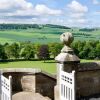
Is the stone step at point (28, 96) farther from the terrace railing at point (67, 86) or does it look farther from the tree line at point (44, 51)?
the tree line at point (44, 51)

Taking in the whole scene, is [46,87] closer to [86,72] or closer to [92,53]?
[86,72]

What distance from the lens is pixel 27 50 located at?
322 ft

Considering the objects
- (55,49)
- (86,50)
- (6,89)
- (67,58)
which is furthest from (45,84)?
(55,49)

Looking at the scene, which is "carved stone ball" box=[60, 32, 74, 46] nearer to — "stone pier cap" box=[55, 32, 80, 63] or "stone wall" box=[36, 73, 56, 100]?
"stone pier cap" box=[55, 32, 80, 63]

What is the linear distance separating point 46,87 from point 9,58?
285 feet

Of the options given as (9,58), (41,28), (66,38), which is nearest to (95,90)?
(66,38)

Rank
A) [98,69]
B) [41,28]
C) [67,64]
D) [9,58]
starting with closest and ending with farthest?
[67,64]
[98,69]
[9,58]
[41,28]

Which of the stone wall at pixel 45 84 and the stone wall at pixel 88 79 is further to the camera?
the stone wall at pixel 45 84

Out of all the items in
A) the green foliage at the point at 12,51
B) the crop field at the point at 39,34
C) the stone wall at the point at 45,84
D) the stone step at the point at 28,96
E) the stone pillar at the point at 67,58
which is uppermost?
the stone pillar at the point at 67,58

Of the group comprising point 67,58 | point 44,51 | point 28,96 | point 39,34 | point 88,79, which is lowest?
point 44,51

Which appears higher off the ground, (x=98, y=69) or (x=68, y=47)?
(x=68, y=47)

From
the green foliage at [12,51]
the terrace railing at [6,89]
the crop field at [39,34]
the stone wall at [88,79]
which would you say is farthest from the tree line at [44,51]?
the terrace railing at [6,89]

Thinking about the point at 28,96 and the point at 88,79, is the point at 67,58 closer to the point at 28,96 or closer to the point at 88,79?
the point at 88,79

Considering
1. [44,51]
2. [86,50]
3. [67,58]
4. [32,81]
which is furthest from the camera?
[44,51]
